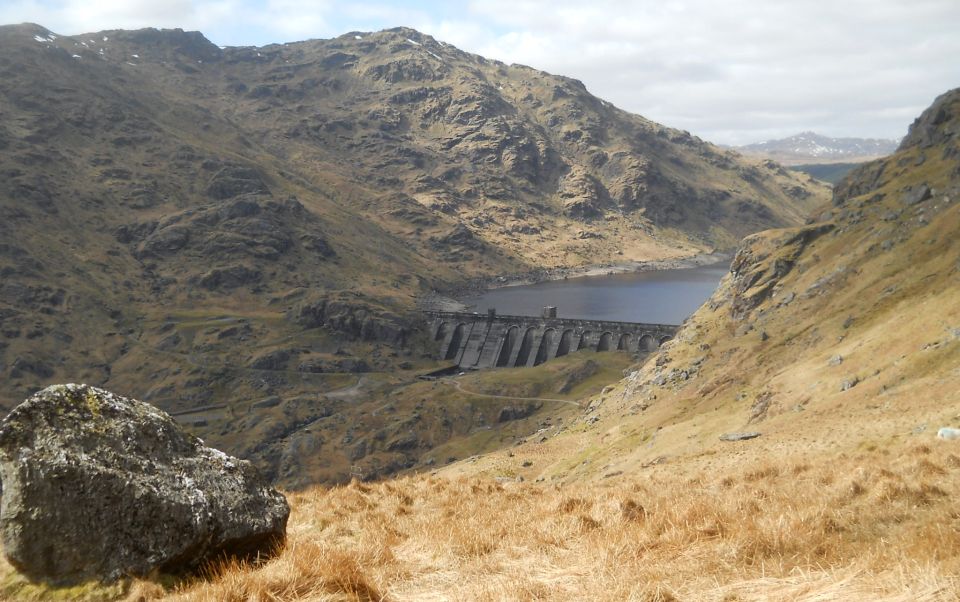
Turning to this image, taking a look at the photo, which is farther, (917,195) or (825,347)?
(917,195)

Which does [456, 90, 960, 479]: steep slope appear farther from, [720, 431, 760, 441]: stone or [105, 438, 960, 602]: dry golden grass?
[105, 438, 960, 602]: dry golden grass

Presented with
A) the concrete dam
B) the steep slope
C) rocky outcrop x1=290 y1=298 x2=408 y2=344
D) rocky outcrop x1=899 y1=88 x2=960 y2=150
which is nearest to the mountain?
the steep slope

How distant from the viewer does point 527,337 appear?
168 metres

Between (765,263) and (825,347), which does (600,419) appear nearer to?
(825,347)

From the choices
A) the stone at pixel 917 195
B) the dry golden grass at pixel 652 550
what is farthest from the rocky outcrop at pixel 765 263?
the dry golden grass at pixel 652 550

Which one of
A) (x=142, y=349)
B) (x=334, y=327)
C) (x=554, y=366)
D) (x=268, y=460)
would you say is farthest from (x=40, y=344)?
(x=554, y=366)

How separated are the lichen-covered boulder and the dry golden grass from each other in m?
0.55

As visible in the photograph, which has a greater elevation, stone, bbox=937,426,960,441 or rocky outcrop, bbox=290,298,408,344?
stone, bbox=937,426,960,441

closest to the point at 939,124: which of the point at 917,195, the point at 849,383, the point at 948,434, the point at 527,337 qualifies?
the point at 917,195

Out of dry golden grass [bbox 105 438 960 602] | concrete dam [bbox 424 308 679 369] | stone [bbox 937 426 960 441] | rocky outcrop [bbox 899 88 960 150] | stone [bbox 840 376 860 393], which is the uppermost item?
rocky outcrop [bbox 899 88 960 150]

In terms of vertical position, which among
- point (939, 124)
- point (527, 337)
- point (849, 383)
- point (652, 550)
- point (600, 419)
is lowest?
point (527, 337)

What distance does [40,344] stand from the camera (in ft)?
521

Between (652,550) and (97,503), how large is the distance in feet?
24.7

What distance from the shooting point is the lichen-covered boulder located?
30.2 ft
